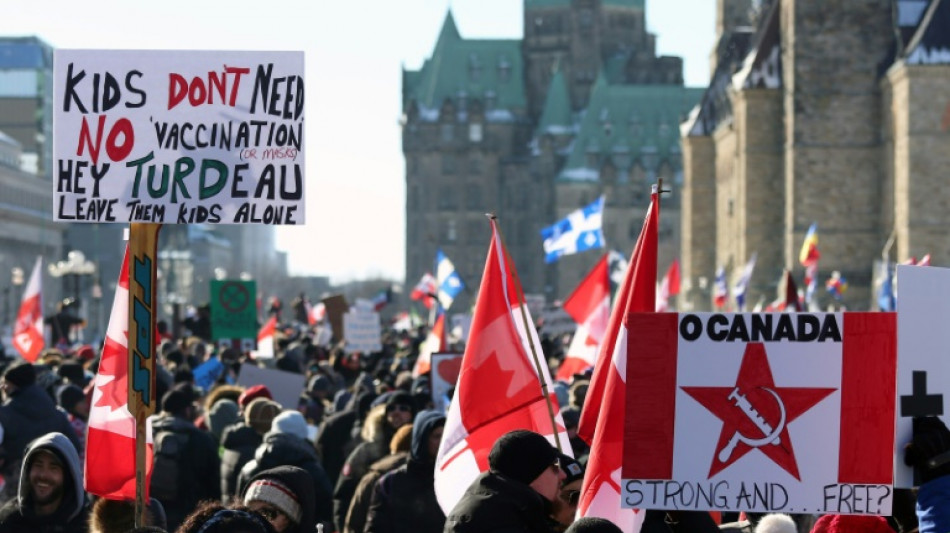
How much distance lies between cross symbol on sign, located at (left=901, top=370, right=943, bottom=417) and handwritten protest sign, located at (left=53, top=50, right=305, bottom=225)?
10.5 ft

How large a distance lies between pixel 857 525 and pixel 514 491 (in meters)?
1.18

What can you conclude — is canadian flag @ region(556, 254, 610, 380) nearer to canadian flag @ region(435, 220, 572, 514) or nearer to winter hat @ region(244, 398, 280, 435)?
winter hat @ region(244, 398, 280, 435)

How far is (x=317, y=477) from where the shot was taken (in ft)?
35.1

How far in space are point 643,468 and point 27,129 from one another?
129 m

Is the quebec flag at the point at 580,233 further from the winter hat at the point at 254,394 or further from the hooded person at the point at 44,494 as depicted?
the hooded person at the point at 44,494

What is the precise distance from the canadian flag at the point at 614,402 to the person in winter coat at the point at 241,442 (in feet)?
12.9

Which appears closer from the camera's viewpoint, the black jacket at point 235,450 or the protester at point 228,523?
the protester at point 228,523

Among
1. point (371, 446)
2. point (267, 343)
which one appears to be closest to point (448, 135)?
point (267, 343)

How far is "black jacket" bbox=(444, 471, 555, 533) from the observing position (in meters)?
6.95

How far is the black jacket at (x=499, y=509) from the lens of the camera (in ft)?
22.8

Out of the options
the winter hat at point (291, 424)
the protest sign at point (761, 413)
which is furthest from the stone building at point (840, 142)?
the protest sign at point (761, 413)

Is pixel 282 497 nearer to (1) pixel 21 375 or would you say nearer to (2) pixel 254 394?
(1) pixel 21 375

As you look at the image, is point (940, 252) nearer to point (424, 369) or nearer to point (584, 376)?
point (424, 369)

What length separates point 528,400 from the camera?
924 cm
